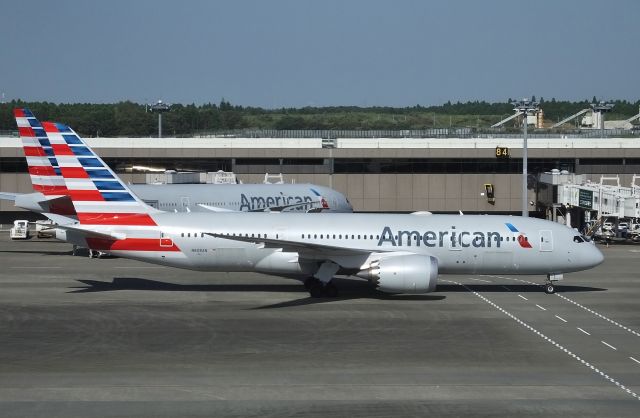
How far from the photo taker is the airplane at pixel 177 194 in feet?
179

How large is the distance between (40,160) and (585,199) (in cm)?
4155

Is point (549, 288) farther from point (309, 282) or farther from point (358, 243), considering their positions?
point (309, 282)

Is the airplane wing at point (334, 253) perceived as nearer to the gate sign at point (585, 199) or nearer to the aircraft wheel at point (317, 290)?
the aircraft wheel at point (317, 290)

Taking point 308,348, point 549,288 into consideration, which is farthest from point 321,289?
point 549,288

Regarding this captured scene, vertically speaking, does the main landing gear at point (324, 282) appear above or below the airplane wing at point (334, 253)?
below

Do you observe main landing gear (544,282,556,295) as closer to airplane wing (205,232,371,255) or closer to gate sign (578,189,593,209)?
airplane wing (205,232,371,255)

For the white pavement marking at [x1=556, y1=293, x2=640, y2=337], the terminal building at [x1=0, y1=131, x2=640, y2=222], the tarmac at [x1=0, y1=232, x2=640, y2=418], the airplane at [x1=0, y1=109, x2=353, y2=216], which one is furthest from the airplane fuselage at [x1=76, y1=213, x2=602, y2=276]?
the terminal building at [x1=0, y1=131, x2=640, y2=222]

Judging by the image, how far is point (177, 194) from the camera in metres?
63.8

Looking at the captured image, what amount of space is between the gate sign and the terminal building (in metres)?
12.5

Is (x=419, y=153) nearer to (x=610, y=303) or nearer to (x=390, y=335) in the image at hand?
(x=610, y=303)

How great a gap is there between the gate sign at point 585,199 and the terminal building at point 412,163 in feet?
40.9

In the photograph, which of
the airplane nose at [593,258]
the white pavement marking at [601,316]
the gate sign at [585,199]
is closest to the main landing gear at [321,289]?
the white pavement marking at [601,316]

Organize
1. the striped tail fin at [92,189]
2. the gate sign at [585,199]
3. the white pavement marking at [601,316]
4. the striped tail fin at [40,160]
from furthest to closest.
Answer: the gate sign at [585,199] < the striped tail fin at [40,160] < the striped tail fin at [92,189] < the white pavement marking at [601,316]

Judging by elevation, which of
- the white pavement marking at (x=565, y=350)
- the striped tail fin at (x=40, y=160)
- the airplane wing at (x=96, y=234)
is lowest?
the white pavement marking at (x=565, y=350)
